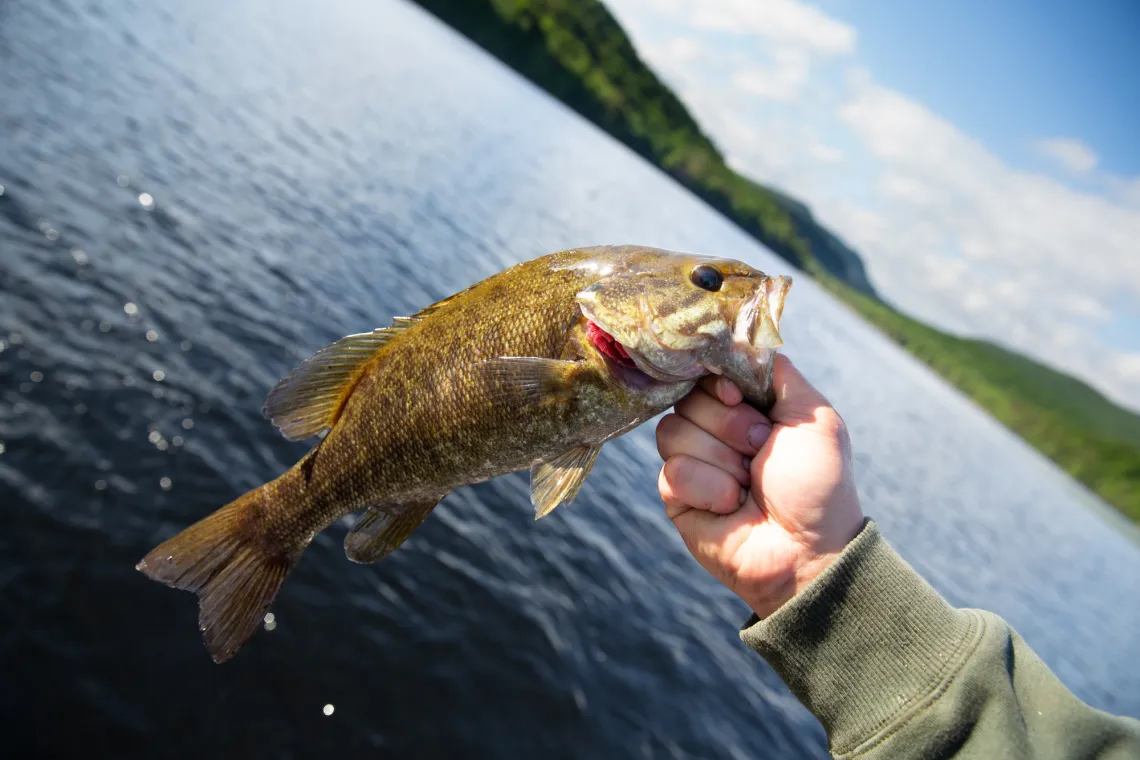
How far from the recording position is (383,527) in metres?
3.75

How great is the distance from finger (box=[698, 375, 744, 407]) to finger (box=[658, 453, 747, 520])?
1.26ft

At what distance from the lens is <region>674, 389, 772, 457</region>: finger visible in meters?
3.61

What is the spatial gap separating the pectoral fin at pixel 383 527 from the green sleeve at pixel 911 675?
1889mm

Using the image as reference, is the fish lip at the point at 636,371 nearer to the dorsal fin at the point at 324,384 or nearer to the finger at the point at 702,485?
the finger at the point at 702,485

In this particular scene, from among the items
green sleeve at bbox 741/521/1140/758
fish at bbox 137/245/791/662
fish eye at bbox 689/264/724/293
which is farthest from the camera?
fish eye at bbox 689/264/724/293

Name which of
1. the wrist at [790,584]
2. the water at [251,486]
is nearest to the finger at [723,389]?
the wrist at [790,584]

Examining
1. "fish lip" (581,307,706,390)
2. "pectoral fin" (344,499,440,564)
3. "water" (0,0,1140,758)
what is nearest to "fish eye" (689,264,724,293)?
"fish lip" (581,307,706,390)

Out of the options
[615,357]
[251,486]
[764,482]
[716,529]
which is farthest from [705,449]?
[251,486]

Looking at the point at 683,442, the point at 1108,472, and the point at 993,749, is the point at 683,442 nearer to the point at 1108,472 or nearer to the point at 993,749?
the point at 993,749

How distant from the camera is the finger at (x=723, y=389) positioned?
353 cm

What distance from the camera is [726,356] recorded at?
334cm

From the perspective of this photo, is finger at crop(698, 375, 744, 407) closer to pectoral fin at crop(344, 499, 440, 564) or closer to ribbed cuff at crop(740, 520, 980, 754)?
ribbed cuff at crop(740, 520, 980, 754)

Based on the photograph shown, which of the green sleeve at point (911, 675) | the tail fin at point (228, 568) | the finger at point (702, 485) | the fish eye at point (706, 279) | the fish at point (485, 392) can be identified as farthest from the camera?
the finger at point (702, 485)

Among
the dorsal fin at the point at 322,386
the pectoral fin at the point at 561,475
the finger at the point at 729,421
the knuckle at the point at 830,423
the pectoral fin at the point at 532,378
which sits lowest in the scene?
the dorsal fin at the point at 322,386
